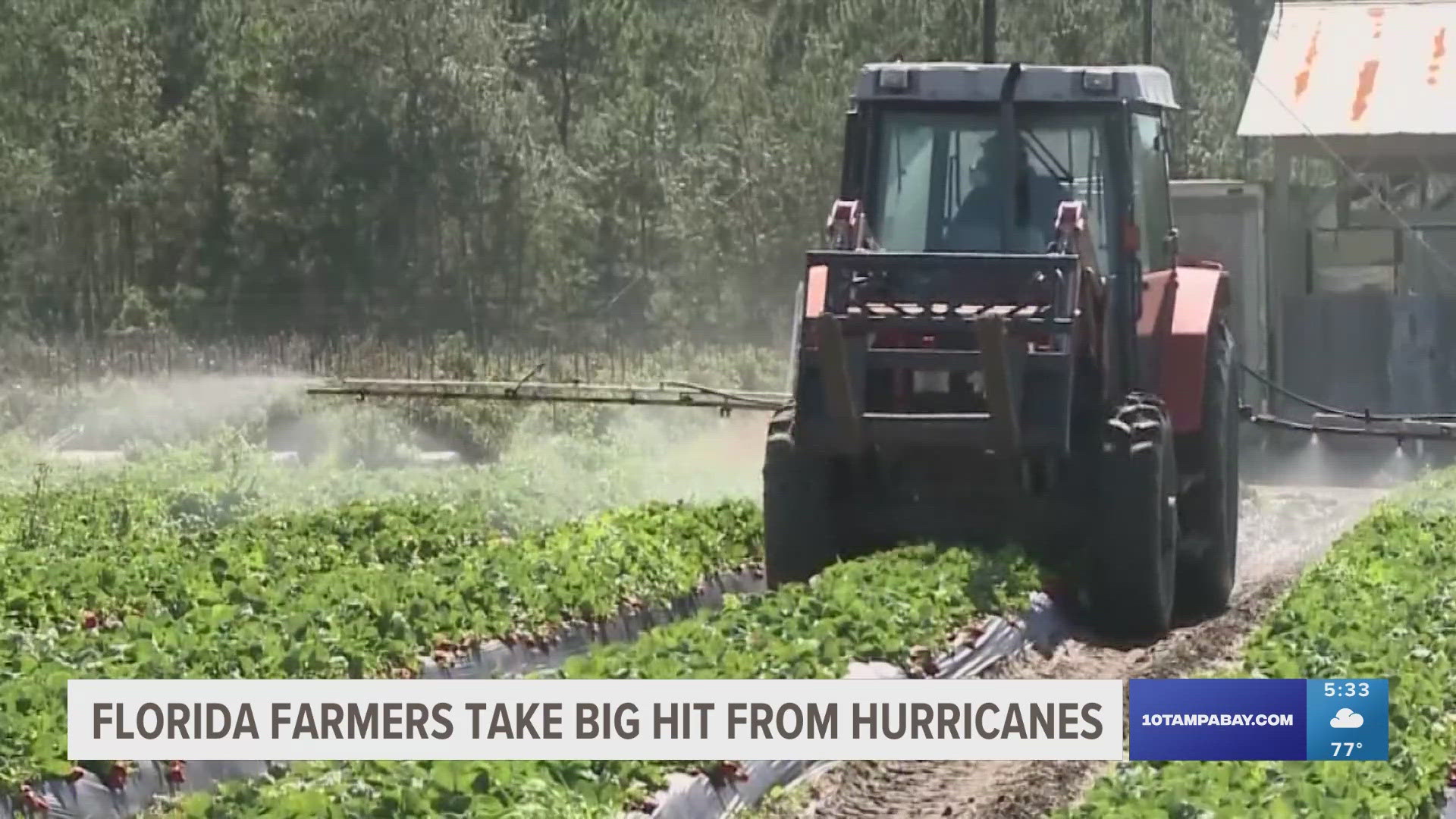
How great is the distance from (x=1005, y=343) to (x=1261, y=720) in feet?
10.4

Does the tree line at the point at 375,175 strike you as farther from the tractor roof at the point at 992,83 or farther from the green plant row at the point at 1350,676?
the green plant row at the point at 1350,676

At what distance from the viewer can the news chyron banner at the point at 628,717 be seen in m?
7.45

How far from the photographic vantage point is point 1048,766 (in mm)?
8625

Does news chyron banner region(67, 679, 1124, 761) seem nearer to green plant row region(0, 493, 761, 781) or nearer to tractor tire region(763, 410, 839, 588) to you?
green plant row region(0, 493, 761, 781)

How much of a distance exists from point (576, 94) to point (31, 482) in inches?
1039

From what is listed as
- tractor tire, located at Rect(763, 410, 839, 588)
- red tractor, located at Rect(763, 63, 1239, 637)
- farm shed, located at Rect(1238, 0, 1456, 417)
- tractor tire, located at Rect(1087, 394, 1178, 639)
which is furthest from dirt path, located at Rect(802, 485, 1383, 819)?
farm shed, located at Rect(1238, 0, 1456, 417)

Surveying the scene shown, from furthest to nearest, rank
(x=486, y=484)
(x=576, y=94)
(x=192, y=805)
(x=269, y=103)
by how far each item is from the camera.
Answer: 1. (x=576, y=94)
2. (x=269, y=103)
3. (x=486, y=484)
4. (x=192, y=805)

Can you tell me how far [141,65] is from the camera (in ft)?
121

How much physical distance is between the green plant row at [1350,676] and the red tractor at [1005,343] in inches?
42.8

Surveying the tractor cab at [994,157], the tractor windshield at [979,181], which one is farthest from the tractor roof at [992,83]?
the tractor windshield at [979,181]

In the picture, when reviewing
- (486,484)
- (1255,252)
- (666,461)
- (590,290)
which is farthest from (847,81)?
(486,484)

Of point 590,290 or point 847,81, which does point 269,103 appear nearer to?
point 590,290

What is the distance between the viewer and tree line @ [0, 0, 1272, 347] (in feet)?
119

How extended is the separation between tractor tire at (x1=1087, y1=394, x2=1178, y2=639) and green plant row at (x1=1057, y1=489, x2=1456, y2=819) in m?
0.70
